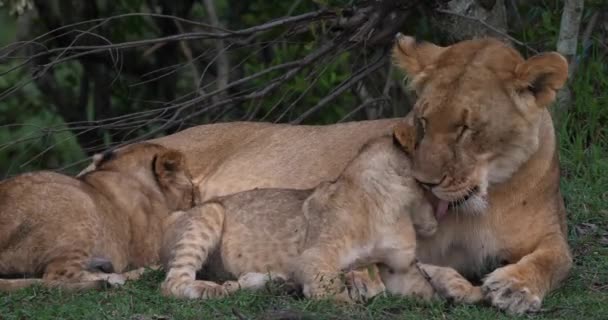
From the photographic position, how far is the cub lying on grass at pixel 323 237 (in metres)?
5.18

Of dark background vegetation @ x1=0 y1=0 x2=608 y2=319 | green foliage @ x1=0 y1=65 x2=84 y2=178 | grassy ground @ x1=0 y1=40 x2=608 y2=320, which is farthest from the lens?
green foliage @ x1=0 y1=65 x2=84 y2=178

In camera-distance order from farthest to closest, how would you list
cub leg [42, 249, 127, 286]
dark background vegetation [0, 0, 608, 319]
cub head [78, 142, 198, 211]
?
cub head [78, 142, 198, 211]
cub leg [42, 249, 127, 286]
dark background vegetation [0, 0, 608, 319]

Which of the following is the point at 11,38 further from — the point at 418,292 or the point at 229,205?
the point at 418,292

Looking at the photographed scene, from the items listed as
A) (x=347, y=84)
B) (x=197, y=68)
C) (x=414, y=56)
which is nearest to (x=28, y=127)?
(x=197, y=68)

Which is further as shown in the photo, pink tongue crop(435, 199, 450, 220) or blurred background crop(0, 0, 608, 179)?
blurred background crop(0, 0, 608, 179)

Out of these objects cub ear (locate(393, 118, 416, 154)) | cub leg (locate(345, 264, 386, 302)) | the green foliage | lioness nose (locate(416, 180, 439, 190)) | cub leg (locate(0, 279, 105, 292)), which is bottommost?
the green foliage

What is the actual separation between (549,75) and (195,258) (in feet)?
5.07

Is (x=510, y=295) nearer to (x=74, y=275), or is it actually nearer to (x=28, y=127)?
(x=74, y=275)

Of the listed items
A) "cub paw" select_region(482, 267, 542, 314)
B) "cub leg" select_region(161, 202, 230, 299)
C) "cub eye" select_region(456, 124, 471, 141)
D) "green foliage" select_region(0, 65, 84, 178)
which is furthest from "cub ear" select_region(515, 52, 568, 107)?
"green foliage" select_region(0, 65, 84, 178)

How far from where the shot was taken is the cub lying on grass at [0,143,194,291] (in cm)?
554

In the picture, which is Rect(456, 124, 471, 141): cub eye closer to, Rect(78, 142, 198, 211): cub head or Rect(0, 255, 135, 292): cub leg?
Rect(0, 255, 135, 292): cub leg

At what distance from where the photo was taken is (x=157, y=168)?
6.39 metres

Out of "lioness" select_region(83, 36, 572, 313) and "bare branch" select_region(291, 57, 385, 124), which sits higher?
"lioness" select_region(83, 36, 572, 313)

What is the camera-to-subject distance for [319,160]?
6.61 metres
